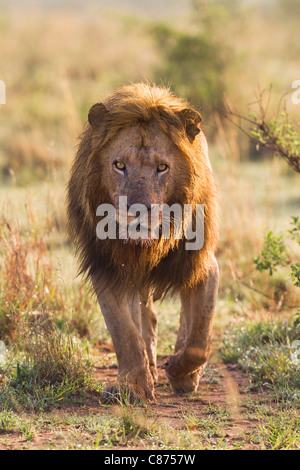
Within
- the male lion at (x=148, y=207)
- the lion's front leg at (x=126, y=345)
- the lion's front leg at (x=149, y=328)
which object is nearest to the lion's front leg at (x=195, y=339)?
the male lion at (x=148, y=207)

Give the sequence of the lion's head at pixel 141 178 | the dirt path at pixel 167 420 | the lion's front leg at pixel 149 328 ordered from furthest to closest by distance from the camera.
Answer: the lion's front leg at pixel 149 328 → the lion's head at pixel 141 178 → the dirt path at pixel 167 420

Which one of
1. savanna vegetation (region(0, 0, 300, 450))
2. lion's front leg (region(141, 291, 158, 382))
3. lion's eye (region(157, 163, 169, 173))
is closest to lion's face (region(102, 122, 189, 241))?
lion's eye (region(157, 163, 169, 173))

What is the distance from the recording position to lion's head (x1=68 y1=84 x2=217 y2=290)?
153 inches

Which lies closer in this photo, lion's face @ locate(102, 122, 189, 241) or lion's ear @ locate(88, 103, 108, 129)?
lion's face @ locate(102, 122, 189, 241)

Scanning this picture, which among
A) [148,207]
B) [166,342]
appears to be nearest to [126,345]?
[148,207]

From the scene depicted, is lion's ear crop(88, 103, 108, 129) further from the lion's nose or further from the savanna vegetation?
the savanna vegetation

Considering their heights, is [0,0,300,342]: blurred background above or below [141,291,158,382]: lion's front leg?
above

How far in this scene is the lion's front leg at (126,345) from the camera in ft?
14.0

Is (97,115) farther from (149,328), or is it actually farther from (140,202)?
(149,328)

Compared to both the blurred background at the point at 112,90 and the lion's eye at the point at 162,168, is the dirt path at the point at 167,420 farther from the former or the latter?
the lion's eye at the point at 162,168

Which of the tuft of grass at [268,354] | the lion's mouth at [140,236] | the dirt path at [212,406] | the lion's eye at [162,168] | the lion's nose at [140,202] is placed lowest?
the dirt path at [212,406]

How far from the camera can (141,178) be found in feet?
12.5
